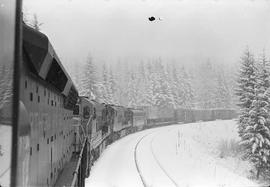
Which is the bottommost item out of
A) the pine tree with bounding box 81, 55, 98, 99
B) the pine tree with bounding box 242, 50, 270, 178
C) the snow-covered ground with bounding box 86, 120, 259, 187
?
the snow-covered ground with bounding box 86, 120, 259, 187

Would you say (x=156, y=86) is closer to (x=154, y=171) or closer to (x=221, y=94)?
(x=221, y=94)

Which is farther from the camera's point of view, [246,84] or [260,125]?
[246,84]

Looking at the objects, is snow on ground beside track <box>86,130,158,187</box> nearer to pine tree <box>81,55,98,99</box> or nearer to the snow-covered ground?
the snow-covered ground

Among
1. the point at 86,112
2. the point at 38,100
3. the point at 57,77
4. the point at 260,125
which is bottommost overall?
the point at 260,125

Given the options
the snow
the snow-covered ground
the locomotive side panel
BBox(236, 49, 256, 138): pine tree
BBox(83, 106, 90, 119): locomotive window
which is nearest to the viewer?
the snow

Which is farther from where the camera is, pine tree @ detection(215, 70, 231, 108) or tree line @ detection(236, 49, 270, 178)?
pine tree @ detection(215, 70, 231, 108)

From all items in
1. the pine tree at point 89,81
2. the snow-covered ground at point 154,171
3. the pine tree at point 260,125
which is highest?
the pine tree at point 89,81

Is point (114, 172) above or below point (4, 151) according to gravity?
below

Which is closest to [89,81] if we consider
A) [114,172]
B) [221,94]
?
[114,172]

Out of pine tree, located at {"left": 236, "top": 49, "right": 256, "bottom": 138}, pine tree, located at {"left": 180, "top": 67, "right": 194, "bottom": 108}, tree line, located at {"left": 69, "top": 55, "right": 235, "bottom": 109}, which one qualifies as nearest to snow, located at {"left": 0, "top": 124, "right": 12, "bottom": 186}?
pine tree, located at {"left": 236, "top": 49, "right": 256, "bottom": 138}

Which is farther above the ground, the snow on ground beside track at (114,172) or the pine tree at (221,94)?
the pine tree at (221,94)

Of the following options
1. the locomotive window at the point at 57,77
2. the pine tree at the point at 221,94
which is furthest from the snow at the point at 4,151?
the pine tree at the point at 221,94

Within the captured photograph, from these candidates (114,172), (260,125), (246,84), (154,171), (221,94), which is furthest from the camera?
(221,94)

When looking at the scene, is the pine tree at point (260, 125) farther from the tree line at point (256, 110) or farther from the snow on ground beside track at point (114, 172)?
the snow on ground beside track at point (114, 172)
